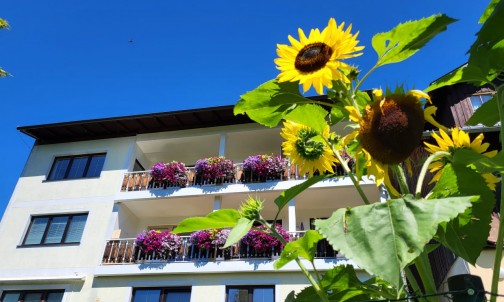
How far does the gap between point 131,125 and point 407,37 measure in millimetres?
16290

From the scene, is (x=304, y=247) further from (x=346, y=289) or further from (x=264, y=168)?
(x=264, y=168)

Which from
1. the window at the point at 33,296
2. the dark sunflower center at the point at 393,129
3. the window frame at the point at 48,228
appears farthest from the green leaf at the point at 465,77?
the window frame at the point at 48,228

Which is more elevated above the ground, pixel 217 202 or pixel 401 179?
pixel 217 202

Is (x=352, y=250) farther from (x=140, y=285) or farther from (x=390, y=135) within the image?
(x=140, y=285)

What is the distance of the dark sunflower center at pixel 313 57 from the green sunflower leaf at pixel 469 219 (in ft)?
1.27

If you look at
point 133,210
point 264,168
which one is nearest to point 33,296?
point 133,210

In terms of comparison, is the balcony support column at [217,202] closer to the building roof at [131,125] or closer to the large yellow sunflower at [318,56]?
the building roof at [131,125]

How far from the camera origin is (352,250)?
2.27 feet

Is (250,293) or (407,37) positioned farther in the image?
(250,293)

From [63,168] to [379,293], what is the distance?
17.3 metres

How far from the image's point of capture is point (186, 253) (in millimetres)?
13047

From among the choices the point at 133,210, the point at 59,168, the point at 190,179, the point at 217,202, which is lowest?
the point at 217,202

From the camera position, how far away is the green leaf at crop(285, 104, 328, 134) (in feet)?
3.50

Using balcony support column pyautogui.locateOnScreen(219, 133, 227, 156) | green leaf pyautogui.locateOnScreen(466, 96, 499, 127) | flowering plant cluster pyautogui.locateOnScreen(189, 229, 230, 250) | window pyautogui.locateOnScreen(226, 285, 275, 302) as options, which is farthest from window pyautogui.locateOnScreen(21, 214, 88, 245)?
green leaf pyautogui.locateOnScreen(466, 96, 499, 127)
